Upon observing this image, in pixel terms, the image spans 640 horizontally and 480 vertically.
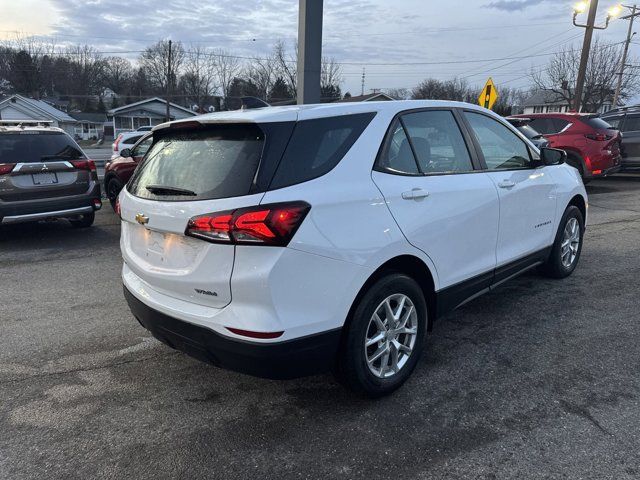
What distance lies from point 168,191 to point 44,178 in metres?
5.11

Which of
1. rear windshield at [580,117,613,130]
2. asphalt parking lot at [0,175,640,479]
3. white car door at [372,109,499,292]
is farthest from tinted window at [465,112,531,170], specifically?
rear windshield at [580,117,613,130]

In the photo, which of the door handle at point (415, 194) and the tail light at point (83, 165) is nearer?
the door handle at point (415, 194)

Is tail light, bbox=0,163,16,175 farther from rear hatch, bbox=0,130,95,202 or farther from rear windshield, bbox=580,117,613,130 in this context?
rear windshield, bbox=580,117,613,130

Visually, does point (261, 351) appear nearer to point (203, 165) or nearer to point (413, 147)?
point (203, 165)

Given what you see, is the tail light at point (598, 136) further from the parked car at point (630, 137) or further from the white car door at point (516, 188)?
the white car door at point (516, 188)

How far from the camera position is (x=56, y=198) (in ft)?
23.4

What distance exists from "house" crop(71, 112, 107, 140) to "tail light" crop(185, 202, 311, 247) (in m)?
78.8

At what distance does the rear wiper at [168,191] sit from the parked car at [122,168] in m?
6.17

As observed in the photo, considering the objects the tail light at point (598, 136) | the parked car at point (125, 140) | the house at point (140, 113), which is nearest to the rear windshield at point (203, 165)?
the tail light at point (598, 136)

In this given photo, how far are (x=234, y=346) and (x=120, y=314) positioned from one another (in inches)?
95.2

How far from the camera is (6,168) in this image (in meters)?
6.60

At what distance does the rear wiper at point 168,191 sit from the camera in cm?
274

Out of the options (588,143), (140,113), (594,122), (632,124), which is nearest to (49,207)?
(588,143)

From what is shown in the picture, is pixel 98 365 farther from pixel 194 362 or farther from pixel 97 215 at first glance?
pixel 97 215
